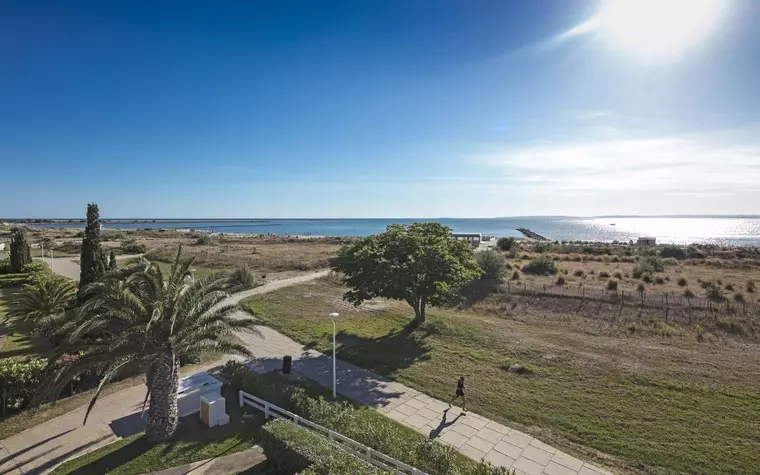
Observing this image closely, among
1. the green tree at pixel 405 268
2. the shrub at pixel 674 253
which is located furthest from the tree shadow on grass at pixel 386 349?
the shrub at pixel 674 253

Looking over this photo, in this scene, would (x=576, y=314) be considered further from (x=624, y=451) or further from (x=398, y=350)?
(x=624, y=451)

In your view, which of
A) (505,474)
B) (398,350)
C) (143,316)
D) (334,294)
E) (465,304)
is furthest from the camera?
(334,294)

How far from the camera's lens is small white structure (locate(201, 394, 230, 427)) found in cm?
1224

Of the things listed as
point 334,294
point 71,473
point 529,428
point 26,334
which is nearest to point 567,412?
point 529,428

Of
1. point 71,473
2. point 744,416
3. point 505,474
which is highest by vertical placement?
point 505,474

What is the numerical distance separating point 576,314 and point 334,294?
16.4 metres

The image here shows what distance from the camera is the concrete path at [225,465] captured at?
986 cm

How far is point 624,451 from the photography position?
1052 cm

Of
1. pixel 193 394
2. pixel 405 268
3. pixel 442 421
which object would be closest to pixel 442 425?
pixel 442 421

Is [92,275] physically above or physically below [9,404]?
above

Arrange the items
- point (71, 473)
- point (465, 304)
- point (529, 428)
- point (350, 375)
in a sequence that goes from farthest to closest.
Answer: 1. point (465, 304)
2. point (350, 375)
3. point (529, 428)
4. point (71, 473)

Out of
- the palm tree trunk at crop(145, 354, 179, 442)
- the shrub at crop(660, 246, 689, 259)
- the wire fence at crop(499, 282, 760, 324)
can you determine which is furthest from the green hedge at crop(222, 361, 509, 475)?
the shrub at crop(660, 246, 689, 259)

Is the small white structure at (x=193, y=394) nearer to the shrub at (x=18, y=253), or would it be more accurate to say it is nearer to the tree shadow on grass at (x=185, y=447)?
the tree shadow on grass at (x=185, y=447)

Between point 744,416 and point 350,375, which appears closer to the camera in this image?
point 744,416
